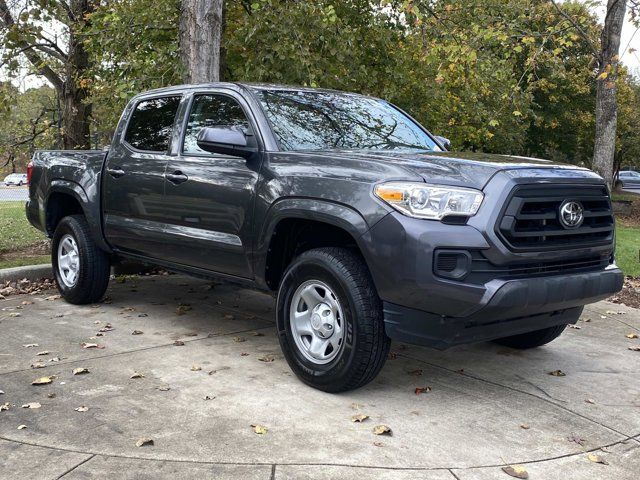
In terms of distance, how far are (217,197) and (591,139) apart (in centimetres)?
3330

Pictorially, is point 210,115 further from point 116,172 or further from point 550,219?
point 550,219

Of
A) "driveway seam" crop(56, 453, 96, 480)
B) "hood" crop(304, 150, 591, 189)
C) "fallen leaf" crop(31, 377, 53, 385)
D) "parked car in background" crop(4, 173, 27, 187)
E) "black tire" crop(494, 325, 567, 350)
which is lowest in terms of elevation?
"parked car in background" crop(4, 173, 27, 187)

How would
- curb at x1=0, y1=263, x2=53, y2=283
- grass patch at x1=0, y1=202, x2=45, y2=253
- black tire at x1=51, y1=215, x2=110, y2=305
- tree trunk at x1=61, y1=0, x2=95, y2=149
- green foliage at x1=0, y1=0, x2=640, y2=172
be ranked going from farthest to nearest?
tree trunk at x1=61, y1=0, x2=95, y2=149, grass patch at x1=0, y1=202, x2=45, y2=253, green foliage at x1=0, y1=0, x2=640, y2=172, curb at x1=0, y1=263, x2=53, y2=283, black tire at x1=51, y1=215, x2=110, y2=305

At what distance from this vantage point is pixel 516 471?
11.2 ft

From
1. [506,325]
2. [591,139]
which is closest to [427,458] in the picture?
[506,325]

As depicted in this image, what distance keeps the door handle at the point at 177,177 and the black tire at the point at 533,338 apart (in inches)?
111

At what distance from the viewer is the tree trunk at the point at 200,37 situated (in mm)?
8836

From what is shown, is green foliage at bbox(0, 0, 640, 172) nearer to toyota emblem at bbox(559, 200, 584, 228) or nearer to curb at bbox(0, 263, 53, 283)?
curb at bbox(0, 263, 53, 283)

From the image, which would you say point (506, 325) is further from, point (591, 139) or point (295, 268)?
point (591, 139)

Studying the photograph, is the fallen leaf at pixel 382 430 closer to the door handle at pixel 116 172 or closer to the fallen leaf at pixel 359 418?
the fallen leaf at pixel 359 418

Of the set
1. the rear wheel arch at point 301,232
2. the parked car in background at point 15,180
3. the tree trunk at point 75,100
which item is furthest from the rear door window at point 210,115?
the parked car in background at point 15,180

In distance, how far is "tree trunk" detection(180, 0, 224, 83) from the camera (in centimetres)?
884

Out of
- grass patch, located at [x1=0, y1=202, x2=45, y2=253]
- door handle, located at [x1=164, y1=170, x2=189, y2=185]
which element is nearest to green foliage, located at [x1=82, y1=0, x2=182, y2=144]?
grass patch, located at [x1=0, y1=202, x2=45, y2=253]

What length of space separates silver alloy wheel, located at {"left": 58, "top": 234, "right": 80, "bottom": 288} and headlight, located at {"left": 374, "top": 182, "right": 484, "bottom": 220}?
3983 millimetres
